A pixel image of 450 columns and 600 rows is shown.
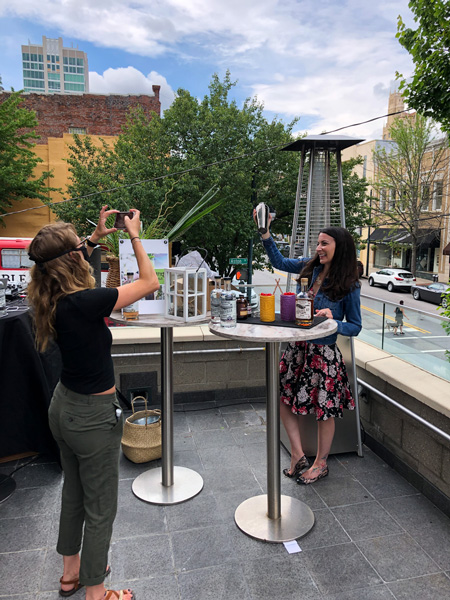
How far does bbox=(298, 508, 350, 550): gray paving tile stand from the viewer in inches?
93.1

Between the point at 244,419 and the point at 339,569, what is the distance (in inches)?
76.4

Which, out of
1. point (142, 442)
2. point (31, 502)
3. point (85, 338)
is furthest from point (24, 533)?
point (85, 338)

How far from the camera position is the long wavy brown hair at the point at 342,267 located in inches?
108

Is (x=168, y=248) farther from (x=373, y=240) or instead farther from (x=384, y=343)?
(x=373, y=240)

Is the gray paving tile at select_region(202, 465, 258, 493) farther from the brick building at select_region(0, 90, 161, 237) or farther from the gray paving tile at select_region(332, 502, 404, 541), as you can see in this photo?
the brick building at select_region(0, 90, 161, 237)

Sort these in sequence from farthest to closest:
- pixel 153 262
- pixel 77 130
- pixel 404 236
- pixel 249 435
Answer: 1. pixel 404 236
2. pixel 77 130
3. pixel 249 435
4. pixel 153 262

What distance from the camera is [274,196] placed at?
17.1 metres

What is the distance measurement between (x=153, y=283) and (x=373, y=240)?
102 feet

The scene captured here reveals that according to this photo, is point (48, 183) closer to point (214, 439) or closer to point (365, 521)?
point (214, 439)

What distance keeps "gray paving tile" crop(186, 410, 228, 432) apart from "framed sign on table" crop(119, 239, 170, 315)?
1596 millimetres

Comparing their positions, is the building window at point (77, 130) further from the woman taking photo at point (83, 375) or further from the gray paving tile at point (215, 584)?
the gray paving tile at point (215, 584)

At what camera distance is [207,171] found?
14812mm

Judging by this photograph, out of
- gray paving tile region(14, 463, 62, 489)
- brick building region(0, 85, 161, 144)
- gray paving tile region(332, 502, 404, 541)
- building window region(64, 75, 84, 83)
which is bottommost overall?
gray paving tile region(14, 463, 62, 489)

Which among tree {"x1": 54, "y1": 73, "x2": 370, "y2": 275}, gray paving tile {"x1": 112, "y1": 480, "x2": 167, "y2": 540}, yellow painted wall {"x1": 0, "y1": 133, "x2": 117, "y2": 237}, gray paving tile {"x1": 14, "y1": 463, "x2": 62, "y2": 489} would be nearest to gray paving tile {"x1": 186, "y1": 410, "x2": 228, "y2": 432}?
gray paving tile {"x1": 112, "y1": 480, "x2": 167, "y2": 540}
